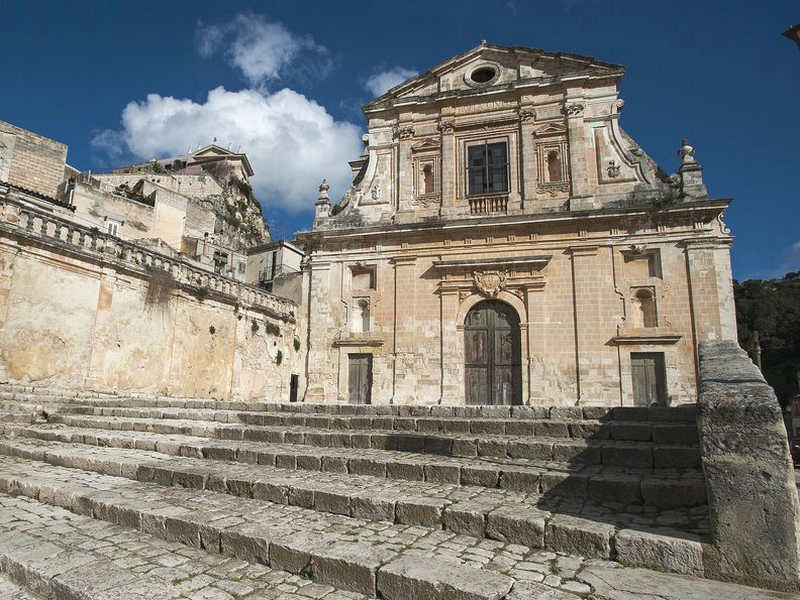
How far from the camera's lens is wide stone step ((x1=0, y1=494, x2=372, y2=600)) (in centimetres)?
315

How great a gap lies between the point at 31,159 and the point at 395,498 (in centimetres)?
3287

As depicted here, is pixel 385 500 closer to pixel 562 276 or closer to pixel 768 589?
pixel 768 589

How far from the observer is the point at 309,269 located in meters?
17.9

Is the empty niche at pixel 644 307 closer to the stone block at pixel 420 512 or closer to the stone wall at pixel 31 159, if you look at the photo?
the stone block at pixel 420 512

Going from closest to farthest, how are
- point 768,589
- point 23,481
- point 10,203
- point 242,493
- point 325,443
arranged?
point 768,589
point 242,493
point 23,481
point 325,443
point 10,203

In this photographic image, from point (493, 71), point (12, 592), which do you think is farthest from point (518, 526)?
point (493, 71)

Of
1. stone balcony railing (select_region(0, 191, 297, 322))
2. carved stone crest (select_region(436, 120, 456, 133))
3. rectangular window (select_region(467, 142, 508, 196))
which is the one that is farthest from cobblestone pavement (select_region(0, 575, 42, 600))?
carved stone crest (select_region(436, 120, 456, 133))

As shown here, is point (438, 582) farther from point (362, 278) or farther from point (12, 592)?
point (362, 278)

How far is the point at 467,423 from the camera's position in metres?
6.99

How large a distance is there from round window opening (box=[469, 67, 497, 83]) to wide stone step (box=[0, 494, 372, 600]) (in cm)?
1758

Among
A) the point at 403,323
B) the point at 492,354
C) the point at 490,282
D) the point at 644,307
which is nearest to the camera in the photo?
the point at 644,307

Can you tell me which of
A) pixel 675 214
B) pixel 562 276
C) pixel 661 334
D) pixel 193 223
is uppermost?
pixel 193 223

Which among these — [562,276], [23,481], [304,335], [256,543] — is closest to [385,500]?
[256,543]

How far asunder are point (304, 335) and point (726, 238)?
13.3m
